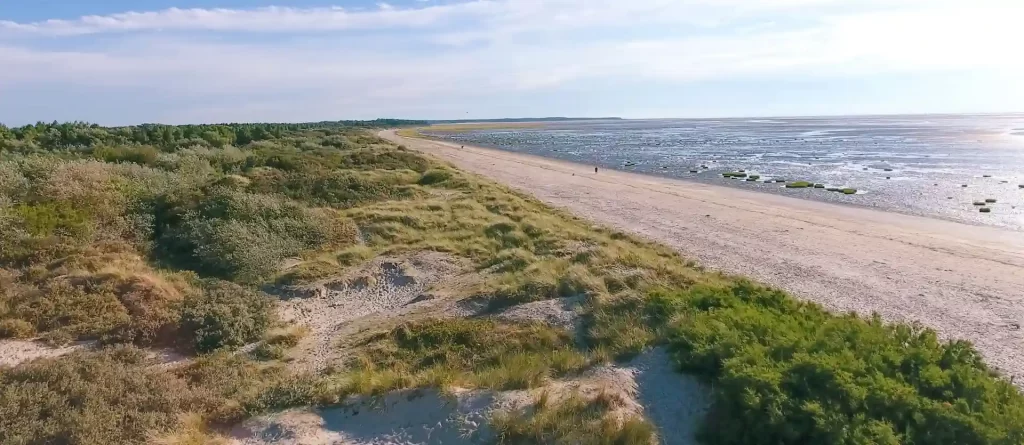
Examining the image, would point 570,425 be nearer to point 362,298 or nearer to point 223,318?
point 223,318

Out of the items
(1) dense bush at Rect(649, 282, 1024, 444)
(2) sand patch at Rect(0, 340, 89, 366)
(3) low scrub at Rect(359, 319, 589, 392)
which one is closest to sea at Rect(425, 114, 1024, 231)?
(1) dense bush at Rect(649, 282, 1024, 444)

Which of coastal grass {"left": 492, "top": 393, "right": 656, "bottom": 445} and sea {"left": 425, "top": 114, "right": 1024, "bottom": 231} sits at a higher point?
coastal grass {"left": 492, "top": 393, "right": 656, "bottom": 445}

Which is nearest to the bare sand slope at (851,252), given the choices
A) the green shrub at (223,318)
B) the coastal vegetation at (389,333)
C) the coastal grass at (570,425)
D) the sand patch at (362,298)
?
the coastal vegetation at (389,333)

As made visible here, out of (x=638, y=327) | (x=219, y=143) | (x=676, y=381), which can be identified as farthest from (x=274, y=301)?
(x=219, y=143)

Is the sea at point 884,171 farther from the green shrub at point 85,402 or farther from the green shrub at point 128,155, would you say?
the green shrub at point 128,155

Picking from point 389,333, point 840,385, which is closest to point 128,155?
point 389,333

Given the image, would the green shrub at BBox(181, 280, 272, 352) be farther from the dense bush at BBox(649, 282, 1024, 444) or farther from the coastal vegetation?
the dense bush at BBox(649, 282, 1024, 444)
